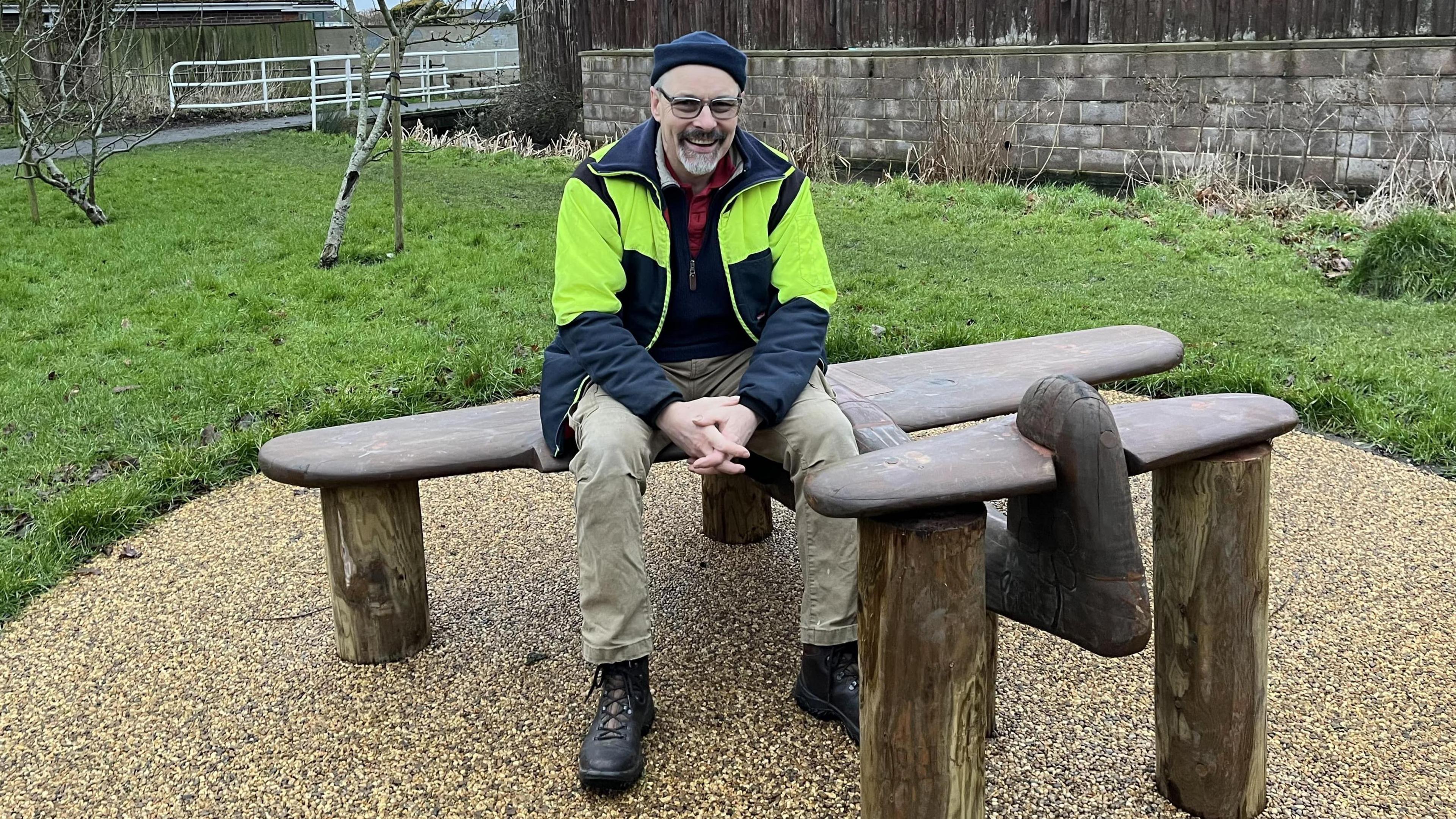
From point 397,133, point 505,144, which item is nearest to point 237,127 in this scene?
point 505,144

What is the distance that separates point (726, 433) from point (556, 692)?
825mm

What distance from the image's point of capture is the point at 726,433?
2.77 meters

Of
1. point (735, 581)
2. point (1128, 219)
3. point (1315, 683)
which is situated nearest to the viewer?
point (1315, 683)

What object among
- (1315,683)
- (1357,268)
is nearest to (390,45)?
(1357,268)

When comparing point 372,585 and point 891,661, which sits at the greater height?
point 891,661

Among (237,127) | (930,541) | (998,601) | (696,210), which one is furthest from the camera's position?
(237,127)

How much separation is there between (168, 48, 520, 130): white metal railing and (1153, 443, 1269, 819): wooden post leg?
53.1 feet

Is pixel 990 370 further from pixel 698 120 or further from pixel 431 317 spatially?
pixel 431 317

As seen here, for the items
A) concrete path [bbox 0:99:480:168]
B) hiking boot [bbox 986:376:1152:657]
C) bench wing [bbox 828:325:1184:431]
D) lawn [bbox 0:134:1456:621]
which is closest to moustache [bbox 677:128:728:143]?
bench wing [bbox 828:325:1184:431]

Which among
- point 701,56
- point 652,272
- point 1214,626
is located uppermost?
point 701,56

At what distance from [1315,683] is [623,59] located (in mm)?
15287

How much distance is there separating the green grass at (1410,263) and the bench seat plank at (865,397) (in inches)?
139

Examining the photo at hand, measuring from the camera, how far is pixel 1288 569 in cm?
372

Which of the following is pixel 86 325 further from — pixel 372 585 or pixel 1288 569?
pixel 1288 569
